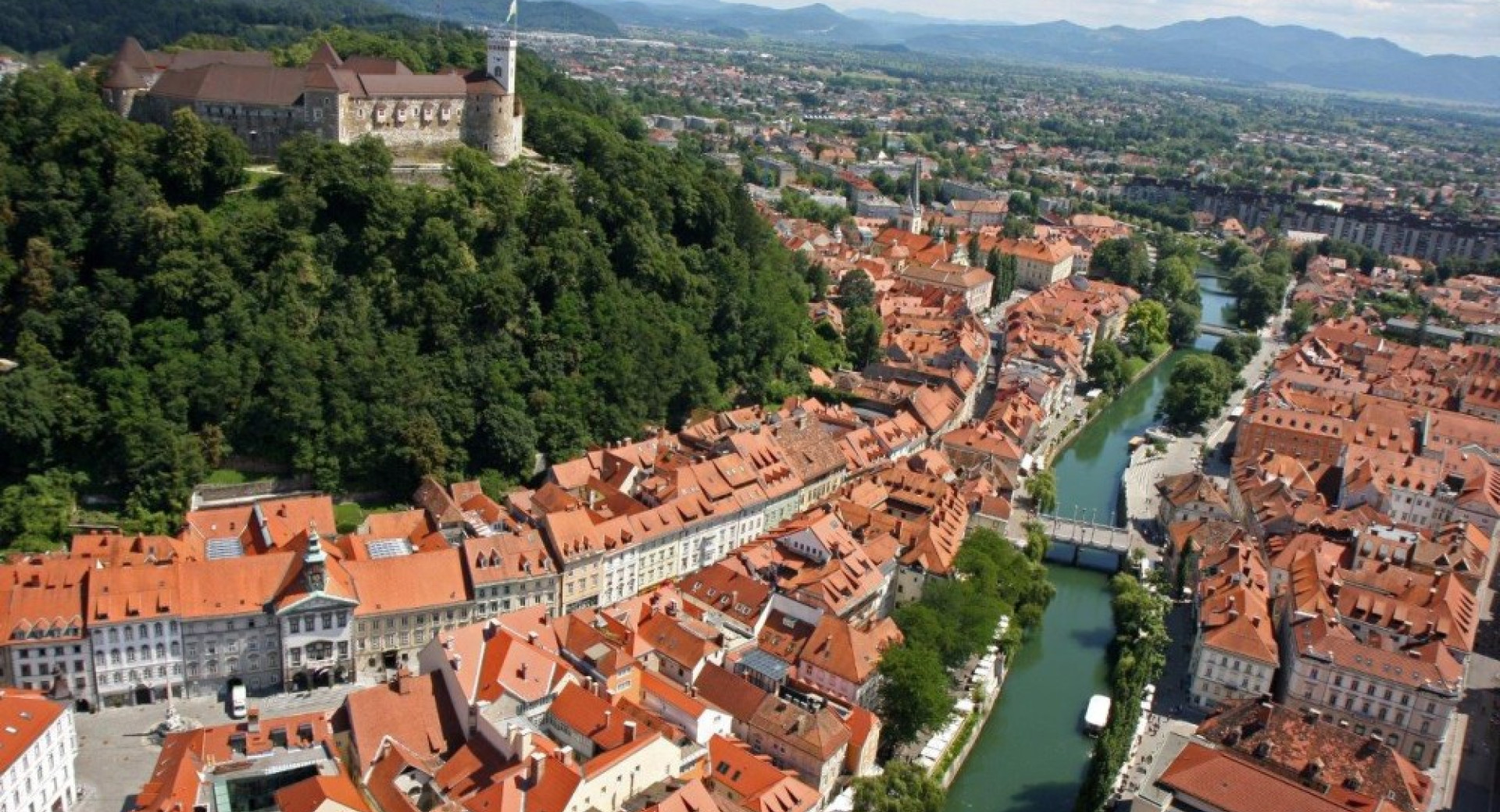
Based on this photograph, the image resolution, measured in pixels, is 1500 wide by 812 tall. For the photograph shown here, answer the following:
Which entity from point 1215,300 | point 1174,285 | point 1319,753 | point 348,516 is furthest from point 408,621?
A: point 1215,300

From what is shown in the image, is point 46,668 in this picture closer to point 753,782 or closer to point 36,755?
point 36,755

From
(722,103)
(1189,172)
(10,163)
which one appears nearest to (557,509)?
(10,163)

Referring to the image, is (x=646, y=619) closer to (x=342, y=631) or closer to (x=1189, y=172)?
(x=342, y=631)

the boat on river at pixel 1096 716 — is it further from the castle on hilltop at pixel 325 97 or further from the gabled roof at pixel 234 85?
the gabled roof at pixel 234 85

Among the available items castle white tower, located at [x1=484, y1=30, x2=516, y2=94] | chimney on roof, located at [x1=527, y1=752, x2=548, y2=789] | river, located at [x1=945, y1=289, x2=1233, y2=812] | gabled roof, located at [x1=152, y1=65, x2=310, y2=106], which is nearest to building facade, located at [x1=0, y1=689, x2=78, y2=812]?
chimney on roof, located at [x1=527, y1=752, x2=548, y2=789]

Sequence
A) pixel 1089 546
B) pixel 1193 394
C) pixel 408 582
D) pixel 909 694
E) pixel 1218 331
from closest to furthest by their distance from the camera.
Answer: pixel 909 694, pixel 408 582, pixel 1089 546, pixel 1193 394, pixel 1218 331

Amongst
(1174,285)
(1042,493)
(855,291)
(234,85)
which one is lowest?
(1042,493)

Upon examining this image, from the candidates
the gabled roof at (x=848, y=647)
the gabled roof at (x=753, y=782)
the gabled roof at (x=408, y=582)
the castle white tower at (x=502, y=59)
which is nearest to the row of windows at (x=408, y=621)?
the gabled roof at (x=408, y=582)
